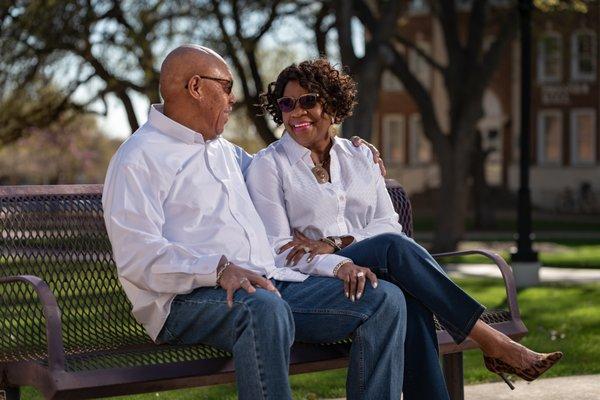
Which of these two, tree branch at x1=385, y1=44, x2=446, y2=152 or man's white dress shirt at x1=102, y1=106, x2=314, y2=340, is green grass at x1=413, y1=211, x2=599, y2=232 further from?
man's white dress shirt at x1=102, y1=106, x2=314, y2=340

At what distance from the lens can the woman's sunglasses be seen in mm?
5348

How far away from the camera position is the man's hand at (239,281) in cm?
446

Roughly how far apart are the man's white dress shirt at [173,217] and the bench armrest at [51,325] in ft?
0.93

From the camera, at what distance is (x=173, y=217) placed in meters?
4.82

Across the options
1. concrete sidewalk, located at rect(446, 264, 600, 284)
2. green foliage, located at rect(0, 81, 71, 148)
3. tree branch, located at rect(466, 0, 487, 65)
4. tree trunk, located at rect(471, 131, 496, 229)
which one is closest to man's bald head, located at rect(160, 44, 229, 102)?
concrete sidewalk, located at rect(446, 264, 600, 284)

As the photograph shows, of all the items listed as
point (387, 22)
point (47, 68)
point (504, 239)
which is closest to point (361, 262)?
point (387, 22)

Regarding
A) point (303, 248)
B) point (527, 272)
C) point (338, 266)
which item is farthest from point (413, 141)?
point (338, 266)

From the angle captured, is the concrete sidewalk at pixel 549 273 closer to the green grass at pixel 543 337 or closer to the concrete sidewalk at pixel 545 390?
the green grass at pixel 543 337

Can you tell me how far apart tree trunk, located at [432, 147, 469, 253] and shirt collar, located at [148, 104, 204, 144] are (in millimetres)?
16518

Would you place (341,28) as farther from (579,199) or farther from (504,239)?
(579,199)

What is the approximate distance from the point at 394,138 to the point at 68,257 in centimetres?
5013

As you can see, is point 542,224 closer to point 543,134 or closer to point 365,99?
point 543,134

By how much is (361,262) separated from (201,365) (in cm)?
80

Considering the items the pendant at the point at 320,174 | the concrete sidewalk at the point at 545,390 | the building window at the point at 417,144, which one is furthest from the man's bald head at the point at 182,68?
the building window at the point at 417,144
